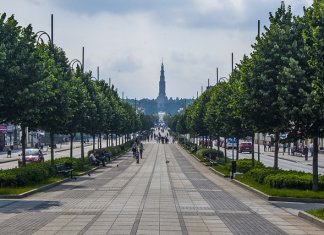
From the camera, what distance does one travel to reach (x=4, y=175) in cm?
2791

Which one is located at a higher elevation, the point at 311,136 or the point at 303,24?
the point at 303,24

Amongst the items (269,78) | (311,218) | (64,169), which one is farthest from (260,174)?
(311,218)

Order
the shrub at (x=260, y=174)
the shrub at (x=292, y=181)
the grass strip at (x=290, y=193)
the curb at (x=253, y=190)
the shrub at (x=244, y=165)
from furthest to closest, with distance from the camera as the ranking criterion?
the shrub at (x=244, y=165)
the shrub at (x=260, y=174)
the shrub at (x=292, y=181)
the curb at (x=253, y=190)
the grass strip at (x=290, y=193)

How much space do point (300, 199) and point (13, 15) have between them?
47.7 ft

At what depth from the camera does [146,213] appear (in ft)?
65.1

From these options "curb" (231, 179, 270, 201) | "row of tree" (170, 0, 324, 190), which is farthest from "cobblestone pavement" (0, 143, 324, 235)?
"row of tree" (170, 0, 324, 190)

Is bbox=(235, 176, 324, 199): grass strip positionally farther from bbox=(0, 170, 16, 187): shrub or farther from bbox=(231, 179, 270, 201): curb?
bbox=(0, 170, 16, 187): shrub

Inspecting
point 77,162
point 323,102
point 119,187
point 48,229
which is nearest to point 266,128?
point 119,187

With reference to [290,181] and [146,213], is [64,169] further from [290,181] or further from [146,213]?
[146,213]

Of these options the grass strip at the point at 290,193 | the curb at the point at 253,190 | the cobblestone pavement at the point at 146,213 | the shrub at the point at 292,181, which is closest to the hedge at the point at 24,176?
the cobblestone pavement at the point at 146,213

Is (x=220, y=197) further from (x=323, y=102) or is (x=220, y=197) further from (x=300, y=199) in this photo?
(x=323, y=102)

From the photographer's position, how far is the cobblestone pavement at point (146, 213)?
54.5ft

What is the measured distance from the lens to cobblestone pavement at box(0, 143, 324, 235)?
655 inches

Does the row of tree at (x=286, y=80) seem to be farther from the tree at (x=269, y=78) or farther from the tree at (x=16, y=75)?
the tree at (x=16, y=75)
